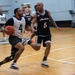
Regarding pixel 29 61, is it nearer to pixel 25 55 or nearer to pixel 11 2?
pixel 25 55

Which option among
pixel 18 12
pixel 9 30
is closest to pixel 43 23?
pixel 18 12

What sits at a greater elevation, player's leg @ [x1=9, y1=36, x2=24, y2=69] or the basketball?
the basketball

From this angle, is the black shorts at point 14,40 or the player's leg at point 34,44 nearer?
the black shorts at point 14,40

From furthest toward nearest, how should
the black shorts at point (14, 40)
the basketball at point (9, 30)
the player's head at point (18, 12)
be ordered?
the player's head at point (18, 12)
the black shorts at point (14, 40)
the basketball at point (9, 30)

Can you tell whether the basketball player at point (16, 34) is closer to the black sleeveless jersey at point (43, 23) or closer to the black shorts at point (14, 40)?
the black shorts at point (14, 40)

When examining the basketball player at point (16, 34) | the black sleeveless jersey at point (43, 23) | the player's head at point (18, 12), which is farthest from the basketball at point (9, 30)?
the black sleeveless jersey at point (43, 23)

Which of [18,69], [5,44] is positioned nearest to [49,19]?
[18,69]

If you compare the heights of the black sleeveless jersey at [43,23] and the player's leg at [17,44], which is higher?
the black sleeveless jersey at [43,23]

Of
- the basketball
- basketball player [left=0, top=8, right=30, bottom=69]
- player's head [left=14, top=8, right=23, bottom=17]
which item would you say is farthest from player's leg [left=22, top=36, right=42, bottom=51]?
player's head [left=14, top=8, right=23, bottom=17]

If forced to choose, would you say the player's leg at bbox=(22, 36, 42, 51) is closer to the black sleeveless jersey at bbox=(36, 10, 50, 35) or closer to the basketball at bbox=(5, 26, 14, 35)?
the black sleeveless jersey at bbox=(36, 10, 50, 35)

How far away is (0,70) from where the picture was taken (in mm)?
6859

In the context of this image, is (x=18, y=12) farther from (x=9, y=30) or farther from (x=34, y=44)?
(x=34, y=44)

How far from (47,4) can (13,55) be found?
16.4m

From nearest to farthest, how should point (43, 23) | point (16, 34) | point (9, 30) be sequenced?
point (9, 30) → point (16, 34) → point (43, 23)
